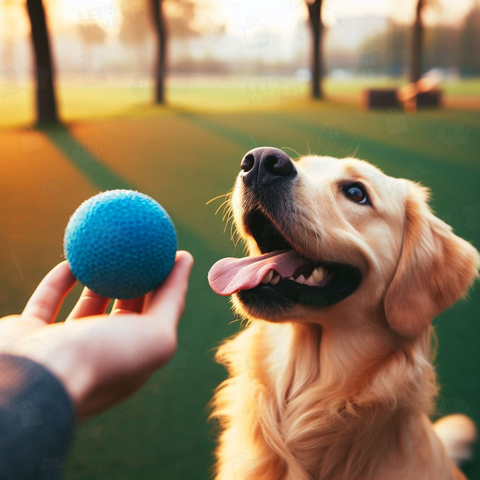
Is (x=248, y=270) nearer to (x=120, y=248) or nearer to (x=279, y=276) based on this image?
(x=279, y=276)

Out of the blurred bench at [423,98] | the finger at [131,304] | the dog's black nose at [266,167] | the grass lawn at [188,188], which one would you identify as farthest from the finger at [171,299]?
the blurred bench at [423,98]

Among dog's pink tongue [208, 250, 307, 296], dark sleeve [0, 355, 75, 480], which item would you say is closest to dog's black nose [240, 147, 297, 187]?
dog's pink tongue [208, 250, 307, 296]

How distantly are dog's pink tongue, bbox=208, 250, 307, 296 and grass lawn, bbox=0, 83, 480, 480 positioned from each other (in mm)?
963

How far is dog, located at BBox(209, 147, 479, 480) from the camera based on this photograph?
166cm

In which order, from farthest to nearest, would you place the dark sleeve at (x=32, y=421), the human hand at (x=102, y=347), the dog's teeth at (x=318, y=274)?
the dog's teeth at (x=318, y=274)
the human hand at (x=102, y=347)
the dark sleeve at (x=32, y=421)

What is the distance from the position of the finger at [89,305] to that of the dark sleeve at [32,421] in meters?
0.62

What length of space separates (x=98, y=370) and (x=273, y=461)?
1.12m

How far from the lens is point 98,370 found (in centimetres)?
84

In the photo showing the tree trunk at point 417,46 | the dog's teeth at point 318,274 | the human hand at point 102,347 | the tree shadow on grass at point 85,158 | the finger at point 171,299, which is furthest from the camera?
the tree trunk at point 417,46

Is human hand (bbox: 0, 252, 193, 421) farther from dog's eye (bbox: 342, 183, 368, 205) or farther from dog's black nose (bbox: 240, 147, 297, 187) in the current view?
dog's eye (bbox: 342, 183, 368, 205)

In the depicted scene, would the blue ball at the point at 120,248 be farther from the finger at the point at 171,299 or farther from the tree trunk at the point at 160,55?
the tree trunk at the point at 160,55

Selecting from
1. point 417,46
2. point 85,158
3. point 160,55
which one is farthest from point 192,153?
point 417,46

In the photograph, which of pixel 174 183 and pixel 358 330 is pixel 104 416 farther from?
pixel 174 183

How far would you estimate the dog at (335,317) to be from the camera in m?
1.66
